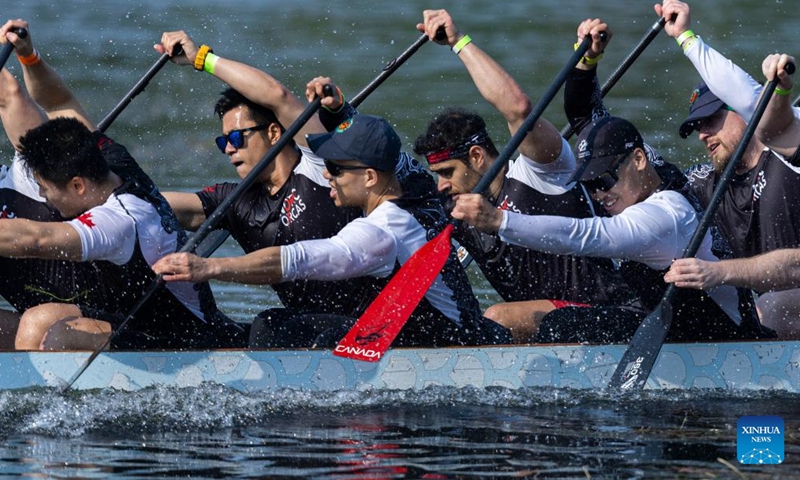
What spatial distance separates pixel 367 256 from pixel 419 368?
636mm

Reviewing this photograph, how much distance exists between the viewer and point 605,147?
7.14m

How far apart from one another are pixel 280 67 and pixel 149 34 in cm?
246

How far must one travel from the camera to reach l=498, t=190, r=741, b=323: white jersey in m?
6.78

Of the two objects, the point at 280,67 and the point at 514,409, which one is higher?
the point at 280,67

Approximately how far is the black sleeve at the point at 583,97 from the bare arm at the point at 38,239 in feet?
8.91

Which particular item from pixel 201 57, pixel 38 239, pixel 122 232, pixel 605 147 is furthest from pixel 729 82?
pixel 38 239

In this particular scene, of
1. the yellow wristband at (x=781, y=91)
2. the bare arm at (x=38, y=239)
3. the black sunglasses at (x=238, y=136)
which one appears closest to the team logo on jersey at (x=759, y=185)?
the yellow wristband at (x=781, y=91)

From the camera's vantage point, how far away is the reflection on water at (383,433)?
239 inches

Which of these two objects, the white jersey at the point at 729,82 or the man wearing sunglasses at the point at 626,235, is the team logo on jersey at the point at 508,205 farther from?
the white jersey at the point at 729,82

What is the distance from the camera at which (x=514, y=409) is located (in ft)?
23.2

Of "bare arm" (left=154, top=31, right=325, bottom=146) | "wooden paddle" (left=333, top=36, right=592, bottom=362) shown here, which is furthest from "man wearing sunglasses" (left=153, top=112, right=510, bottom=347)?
"bare arm" (left=154, top=31, right=325, bottom=146)

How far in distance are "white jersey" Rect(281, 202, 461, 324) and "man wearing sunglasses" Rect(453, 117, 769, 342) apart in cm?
35

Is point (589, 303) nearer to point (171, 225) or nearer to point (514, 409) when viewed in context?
point (514, 409)

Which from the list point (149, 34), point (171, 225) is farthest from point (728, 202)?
point (149, 34)
